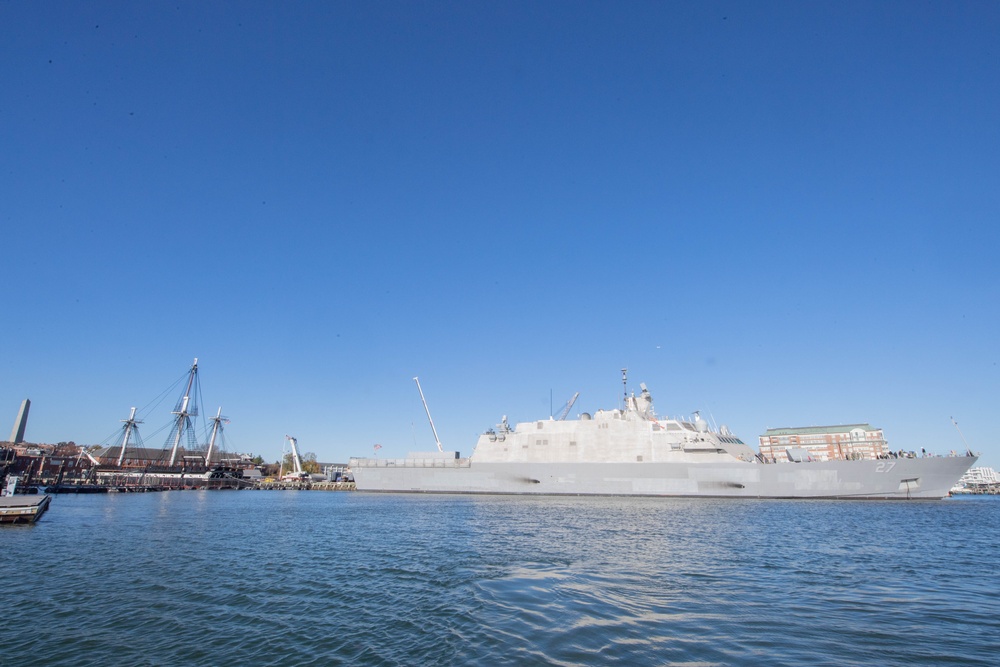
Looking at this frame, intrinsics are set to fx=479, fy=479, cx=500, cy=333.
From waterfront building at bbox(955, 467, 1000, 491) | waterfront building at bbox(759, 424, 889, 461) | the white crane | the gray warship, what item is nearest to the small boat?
the gray warship

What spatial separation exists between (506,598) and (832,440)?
167 meters

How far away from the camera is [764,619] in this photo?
1020 cm

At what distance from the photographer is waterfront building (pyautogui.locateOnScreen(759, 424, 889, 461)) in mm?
137250

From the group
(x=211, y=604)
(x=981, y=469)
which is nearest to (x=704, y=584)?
(x=211, y=604)

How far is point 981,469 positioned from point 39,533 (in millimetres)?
227192

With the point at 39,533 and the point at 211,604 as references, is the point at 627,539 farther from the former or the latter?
the point at 39,533

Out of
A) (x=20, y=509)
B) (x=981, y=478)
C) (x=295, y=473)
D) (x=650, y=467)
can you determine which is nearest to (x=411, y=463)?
(x=650, y=467)

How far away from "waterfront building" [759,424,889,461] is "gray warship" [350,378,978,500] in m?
97.9

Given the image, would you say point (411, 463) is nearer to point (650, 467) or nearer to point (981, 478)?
point (650, 467)

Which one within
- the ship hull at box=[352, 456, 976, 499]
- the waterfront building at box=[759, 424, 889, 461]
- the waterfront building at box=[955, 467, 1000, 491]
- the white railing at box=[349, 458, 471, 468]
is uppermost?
the waterfront building at box=[759, 424, 889, 461]

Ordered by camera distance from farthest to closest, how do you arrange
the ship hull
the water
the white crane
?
the white crane, the ship hull, the water

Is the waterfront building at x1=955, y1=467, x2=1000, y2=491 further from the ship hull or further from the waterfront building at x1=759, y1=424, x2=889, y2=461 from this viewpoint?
the ship hull

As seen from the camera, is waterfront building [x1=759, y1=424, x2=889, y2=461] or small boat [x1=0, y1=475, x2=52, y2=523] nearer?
small boat [x1=0, y1=475, x2=52, y2=523]

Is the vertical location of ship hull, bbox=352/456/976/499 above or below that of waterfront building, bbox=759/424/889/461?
below
